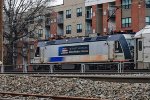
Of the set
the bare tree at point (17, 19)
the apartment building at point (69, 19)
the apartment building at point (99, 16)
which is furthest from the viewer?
the apartment building at point (69, 19)

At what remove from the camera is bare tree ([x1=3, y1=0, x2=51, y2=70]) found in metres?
61.1

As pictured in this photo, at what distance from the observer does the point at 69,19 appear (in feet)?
257

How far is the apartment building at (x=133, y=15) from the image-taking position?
6244cm

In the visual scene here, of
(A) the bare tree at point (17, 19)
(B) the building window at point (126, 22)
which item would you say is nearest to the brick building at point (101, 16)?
(B) the building window at point (126, 22)

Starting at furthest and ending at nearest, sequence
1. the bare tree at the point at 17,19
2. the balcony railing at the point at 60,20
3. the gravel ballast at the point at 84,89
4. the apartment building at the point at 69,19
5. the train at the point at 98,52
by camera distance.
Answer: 1. the balcony railing at the point at 60,20
2. the apartment building at the point at 69,19
3. the bare tree at the point at 17,19
4. the train at the point at 98,52
5. the gravel ballast at the point at 84,89

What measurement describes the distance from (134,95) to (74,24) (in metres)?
Answer: 62.6

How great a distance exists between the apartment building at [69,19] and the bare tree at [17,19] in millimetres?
11876

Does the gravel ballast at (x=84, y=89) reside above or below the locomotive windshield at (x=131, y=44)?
below

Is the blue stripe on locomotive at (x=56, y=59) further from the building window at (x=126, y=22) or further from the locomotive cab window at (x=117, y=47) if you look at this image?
the building window at (x=126, y=22)

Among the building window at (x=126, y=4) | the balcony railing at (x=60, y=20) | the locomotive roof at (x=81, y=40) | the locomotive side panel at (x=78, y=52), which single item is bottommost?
the locomotive side panel at (x=78, y=52)

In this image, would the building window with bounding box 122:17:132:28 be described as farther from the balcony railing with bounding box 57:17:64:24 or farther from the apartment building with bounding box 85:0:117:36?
the balcony railing with bounding box 57:17:64:24

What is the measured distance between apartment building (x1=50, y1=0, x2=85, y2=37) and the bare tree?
39.0ft

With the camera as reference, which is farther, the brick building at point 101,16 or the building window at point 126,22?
the building window at point 126,22

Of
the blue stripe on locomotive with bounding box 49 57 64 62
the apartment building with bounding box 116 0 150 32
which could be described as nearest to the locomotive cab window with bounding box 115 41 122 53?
the blue stripe on locomotive with bounding box 49 57 64 62
